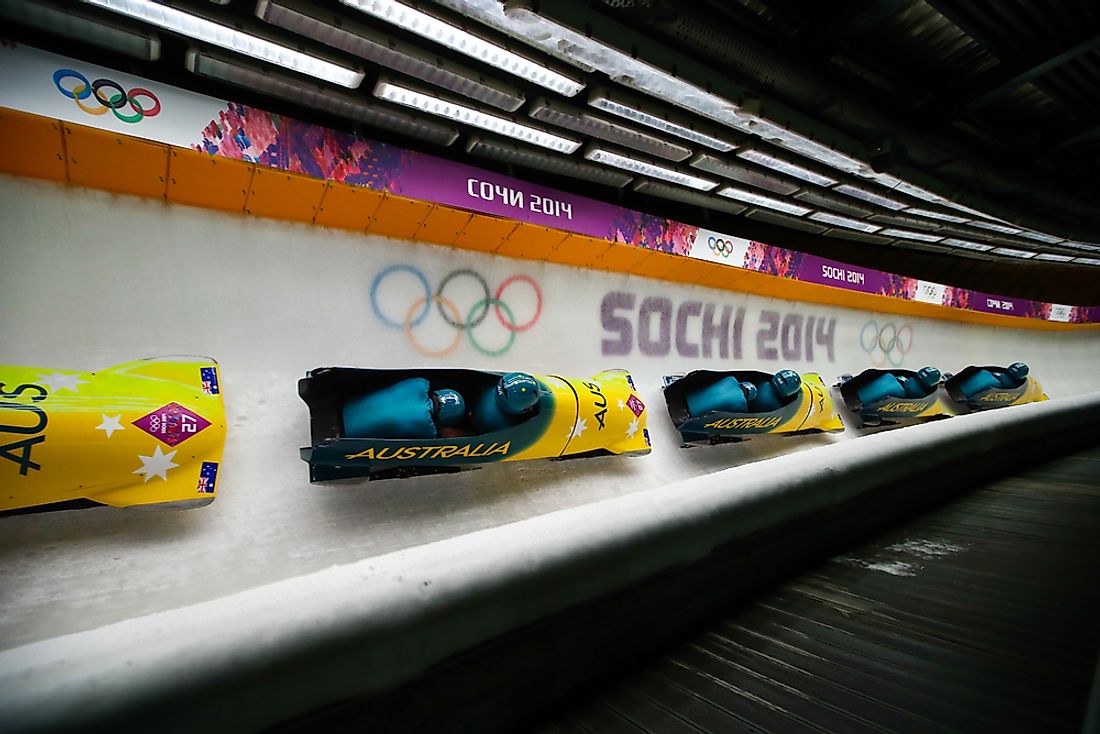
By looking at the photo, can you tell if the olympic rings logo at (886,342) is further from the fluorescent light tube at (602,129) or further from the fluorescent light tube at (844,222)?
the fluorescent light tube at (602,129)

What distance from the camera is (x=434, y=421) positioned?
2.44m

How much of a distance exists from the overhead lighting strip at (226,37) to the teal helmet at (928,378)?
610cm

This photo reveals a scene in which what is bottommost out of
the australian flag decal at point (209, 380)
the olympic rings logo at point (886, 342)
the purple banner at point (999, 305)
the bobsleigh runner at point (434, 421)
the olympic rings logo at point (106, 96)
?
the bobsleigh runner at point (434, 421)

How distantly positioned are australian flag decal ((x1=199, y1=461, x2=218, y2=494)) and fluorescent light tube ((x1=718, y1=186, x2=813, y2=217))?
508 cm

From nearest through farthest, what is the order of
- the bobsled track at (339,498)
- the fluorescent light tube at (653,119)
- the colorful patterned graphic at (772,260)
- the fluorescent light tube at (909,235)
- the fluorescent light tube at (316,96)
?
the bobsled track at (339,498) < the fluorescent light tube at (316,96) < the fluorescent light tube at (653,119) < the colorful patterned graphic at (772,260) < the fluorescent light tube at (909,235)

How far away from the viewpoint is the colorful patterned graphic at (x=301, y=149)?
272 cm

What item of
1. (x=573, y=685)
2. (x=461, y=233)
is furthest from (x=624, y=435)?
(x=573, y=685)

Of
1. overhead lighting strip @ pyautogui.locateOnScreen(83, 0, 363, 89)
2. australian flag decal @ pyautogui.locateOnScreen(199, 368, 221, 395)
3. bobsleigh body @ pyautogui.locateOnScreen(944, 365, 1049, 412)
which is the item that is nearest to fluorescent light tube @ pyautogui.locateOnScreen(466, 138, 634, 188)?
overhead lighting strip @ pyautogui.locateOnScreen(83, 0, 363, 89)

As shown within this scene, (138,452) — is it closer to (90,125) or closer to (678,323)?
(90,125)

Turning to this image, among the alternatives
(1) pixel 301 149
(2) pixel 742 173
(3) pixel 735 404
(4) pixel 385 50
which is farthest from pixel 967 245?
(1) pixel 301 149

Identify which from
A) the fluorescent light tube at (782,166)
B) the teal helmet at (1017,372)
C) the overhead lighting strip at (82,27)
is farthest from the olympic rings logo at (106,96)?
the teal helmet at (1017,372)

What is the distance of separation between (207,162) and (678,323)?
3.76 meters

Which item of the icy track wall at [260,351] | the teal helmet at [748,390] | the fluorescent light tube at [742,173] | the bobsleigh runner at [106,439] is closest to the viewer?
the bobsleigh runner at [106,439]

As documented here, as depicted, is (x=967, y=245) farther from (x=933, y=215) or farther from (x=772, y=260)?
(x=772, y=260)
